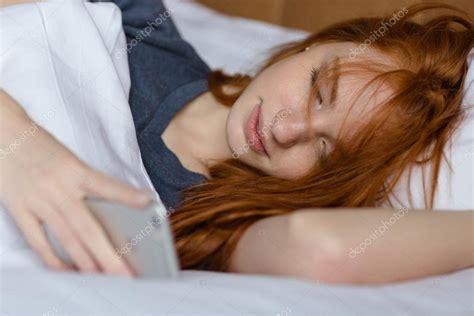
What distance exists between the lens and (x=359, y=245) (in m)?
0.75

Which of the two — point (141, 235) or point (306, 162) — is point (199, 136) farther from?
point (141, 235)

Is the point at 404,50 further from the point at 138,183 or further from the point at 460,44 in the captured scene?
the point at 138,183

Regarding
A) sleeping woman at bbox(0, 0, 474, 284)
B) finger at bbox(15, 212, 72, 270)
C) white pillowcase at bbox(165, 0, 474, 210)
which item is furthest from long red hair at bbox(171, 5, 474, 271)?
finger at bbox(15, 212, 72, 270)

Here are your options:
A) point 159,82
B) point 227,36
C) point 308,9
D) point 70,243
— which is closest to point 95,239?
point 70,243

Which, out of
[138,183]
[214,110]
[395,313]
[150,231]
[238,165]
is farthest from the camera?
[214,110]

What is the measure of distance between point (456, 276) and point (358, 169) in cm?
20

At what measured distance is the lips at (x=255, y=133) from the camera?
0.94 meters

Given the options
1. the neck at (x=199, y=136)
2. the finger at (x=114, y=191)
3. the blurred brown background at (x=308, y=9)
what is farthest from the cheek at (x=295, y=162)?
the blurred brown background at (x=308, y=9)

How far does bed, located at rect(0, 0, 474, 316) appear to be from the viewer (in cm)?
62

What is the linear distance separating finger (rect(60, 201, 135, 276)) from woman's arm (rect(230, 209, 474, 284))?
197 millimetres

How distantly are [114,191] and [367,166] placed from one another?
417 millimetres

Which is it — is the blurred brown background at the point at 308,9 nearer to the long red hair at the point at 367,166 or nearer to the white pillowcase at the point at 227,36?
the white pillowcase at the point at 227,36

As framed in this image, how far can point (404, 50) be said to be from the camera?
987 mm

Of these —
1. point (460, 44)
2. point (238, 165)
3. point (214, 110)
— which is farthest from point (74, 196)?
point (460, 44)
